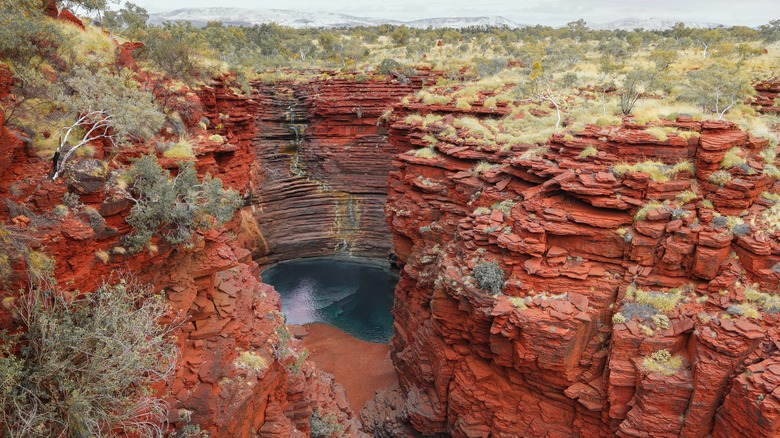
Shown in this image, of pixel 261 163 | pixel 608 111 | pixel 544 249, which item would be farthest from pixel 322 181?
pixel 544 249

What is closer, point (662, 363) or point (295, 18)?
point (662, 363)

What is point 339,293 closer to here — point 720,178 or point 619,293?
point 619,293

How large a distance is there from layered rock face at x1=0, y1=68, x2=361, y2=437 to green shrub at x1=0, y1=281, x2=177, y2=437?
42cm

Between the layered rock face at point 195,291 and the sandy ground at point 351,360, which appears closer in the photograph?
the layered rock face at point 195,291

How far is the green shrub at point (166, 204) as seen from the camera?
845 cm

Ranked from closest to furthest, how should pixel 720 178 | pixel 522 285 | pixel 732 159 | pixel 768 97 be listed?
1. pixel 720 178
2. pixel 732 159
3. pixel 522 285
4. pixel 768 97

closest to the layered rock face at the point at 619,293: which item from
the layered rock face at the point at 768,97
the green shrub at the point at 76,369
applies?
the green shrub at the point at 76,369

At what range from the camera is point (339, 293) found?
3067 centimetres

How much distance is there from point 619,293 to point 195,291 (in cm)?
1092

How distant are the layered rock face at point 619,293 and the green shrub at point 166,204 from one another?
762 cm

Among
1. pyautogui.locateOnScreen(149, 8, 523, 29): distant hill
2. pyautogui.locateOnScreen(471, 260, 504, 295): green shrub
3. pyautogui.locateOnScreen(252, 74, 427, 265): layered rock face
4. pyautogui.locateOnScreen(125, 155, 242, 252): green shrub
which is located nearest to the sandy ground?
pyautogui.locateOnScreen(252, 74, 427, 265): layered rock face

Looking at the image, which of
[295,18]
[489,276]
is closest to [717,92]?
[489,276]

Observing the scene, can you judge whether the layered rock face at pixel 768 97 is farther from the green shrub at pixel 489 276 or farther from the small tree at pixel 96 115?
the small tree at pixel 96 115

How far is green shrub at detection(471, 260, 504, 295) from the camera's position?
1277 cm
